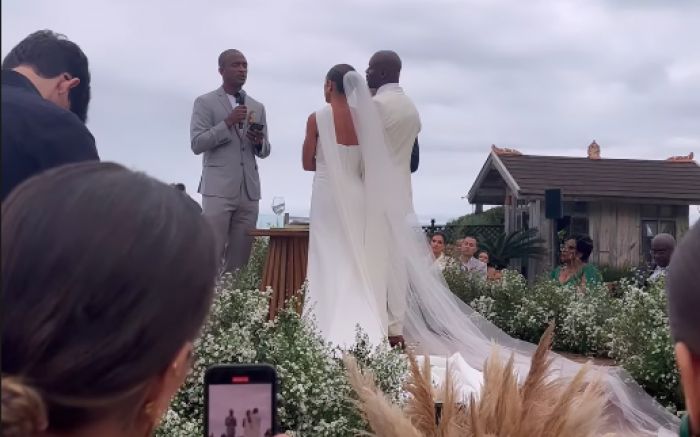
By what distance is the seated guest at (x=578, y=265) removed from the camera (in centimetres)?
948

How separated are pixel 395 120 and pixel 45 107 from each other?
4.19m

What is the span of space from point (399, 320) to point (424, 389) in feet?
17.9

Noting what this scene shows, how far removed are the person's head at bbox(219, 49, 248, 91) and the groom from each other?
3.29ft

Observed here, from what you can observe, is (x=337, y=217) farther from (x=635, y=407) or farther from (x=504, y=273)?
(x=504, y=273)

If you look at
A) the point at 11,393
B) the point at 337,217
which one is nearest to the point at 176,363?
the point at 11,393

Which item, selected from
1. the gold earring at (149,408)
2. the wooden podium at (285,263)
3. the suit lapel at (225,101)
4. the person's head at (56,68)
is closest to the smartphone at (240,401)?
the gold earring at (149,408)

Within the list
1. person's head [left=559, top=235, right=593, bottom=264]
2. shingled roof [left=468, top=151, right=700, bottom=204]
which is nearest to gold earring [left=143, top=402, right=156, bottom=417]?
person's head [left=559, top=235, right=593, bottom=264]

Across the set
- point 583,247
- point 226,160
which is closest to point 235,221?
point 226,160

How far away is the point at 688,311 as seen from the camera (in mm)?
1032

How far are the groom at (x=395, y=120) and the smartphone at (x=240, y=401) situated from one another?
5.16 metres

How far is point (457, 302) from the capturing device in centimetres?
754

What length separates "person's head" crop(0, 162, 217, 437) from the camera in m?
0.84

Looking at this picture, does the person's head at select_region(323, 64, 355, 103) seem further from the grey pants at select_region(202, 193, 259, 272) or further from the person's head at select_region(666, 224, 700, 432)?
the person's head at select_region(666, 224, 700, 432)

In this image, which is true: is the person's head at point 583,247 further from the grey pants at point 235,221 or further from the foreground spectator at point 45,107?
the foreground spectator at point 45,107
